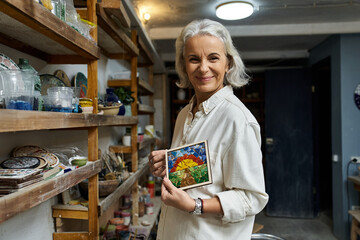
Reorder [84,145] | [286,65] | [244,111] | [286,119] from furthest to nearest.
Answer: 1. [286,65]
2. [286,119]
3. [84,145]
4. [244,111]

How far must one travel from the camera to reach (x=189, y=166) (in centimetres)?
93

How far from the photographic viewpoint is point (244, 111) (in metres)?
0.96

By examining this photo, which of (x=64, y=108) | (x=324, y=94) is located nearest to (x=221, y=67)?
(x=64, y=108)

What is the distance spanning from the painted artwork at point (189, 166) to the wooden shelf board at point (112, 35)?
0.93m

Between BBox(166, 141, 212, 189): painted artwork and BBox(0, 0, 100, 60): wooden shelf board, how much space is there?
57cm

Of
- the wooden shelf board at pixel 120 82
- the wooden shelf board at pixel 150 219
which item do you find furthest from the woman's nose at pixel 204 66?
the wooden shelf board at pixel 150 219

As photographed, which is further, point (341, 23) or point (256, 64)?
point (256, 64)

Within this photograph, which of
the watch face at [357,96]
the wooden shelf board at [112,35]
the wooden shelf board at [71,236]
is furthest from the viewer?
the watch face at [357,96]

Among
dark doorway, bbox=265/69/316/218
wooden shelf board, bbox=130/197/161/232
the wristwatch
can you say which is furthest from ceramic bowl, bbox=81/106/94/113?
dark doorway, bbox=265/69/316/218

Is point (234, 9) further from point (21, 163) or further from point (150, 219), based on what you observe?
point (21, 163)

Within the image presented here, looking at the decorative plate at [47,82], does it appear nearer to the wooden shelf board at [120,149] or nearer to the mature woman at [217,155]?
the mature woman at [217,155]

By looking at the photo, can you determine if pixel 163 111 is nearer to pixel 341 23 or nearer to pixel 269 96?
pixel 269 96

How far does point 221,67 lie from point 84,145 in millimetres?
1154

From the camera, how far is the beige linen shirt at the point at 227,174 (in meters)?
0.88
